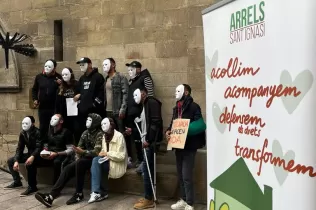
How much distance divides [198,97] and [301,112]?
5568mm

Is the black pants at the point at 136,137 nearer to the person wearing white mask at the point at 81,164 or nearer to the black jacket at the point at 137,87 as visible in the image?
the black jacket at the point at 137,87

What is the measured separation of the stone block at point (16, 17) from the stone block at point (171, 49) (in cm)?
349

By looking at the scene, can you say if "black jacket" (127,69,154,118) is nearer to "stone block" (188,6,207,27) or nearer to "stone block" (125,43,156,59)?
"stone block" (125,43,156,59)

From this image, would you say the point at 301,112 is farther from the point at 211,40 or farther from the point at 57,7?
the point at 57,7

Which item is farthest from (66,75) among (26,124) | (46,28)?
(46,28)

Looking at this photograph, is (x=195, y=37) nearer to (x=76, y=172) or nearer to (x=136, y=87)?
(x=136, y=87)

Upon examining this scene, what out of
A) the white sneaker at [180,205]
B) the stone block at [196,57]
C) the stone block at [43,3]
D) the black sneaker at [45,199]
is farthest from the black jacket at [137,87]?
the stone block at [43,3]

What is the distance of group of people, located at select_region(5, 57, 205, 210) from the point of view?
5.70 metres

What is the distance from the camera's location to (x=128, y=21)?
25.9 ft

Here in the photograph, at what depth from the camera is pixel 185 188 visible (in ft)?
18.3

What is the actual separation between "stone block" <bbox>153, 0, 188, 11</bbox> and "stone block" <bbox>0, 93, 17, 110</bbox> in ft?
12.9

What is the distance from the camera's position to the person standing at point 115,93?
286 inches

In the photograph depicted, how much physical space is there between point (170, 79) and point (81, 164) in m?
2.26

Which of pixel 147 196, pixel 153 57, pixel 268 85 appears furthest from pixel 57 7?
pixel 268 85
